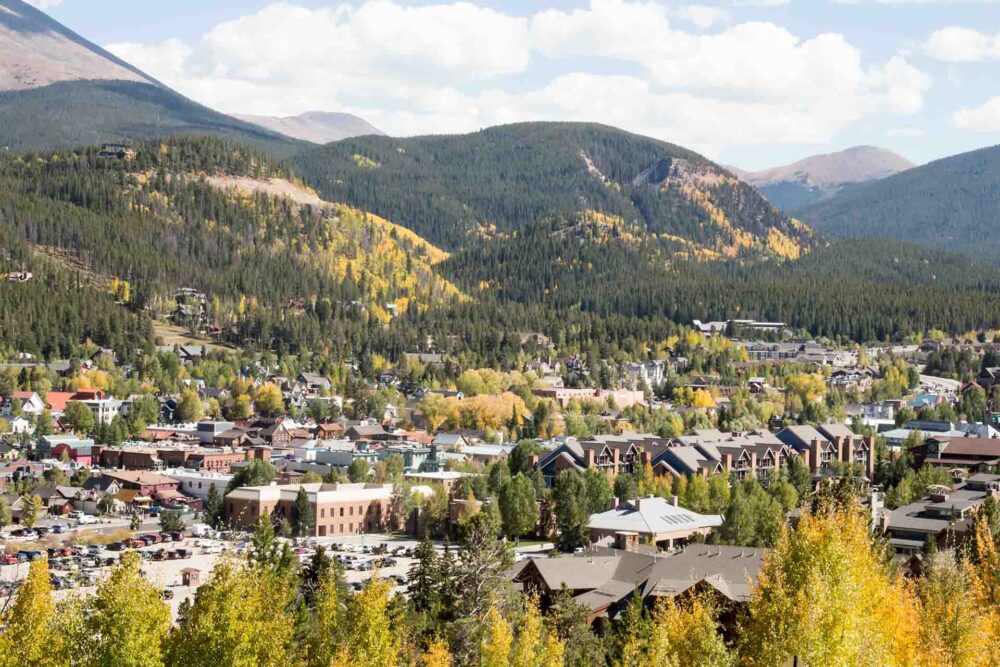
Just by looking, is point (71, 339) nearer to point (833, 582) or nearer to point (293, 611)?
point (293, 611)

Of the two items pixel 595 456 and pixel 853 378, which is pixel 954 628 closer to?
pixel 595 456

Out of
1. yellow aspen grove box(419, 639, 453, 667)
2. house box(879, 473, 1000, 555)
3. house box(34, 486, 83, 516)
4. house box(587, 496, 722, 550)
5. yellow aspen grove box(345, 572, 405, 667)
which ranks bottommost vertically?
house box(34, 486, 83, 516)

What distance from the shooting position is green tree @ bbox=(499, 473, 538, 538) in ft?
308

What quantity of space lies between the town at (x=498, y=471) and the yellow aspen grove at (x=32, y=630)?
52cm

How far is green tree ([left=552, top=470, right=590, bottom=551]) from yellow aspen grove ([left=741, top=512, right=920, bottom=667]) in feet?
143

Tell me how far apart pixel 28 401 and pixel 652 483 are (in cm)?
7010

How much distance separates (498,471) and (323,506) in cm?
1357

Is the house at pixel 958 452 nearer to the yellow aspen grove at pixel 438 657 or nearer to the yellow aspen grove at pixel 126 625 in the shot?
the yellow aspen grove at pixel 438 657

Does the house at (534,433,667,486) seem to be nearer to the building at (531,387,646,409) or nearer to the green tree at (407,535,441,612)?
the building at (531,387,646,409)

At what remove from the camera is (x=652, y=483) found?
103m

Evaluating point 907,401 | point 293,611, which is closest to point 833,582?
point 293,611

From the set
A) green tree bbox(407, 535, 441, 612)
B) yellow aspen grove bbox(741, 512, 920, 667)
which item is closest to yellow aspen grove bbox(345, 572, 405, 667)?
yellow aspen grove bbox(741, 512, 920, 667)

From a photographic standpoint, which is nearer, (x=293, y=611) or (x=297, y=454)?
(x=293, y=611)

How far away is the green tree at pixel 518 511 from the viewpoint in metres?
93.9
